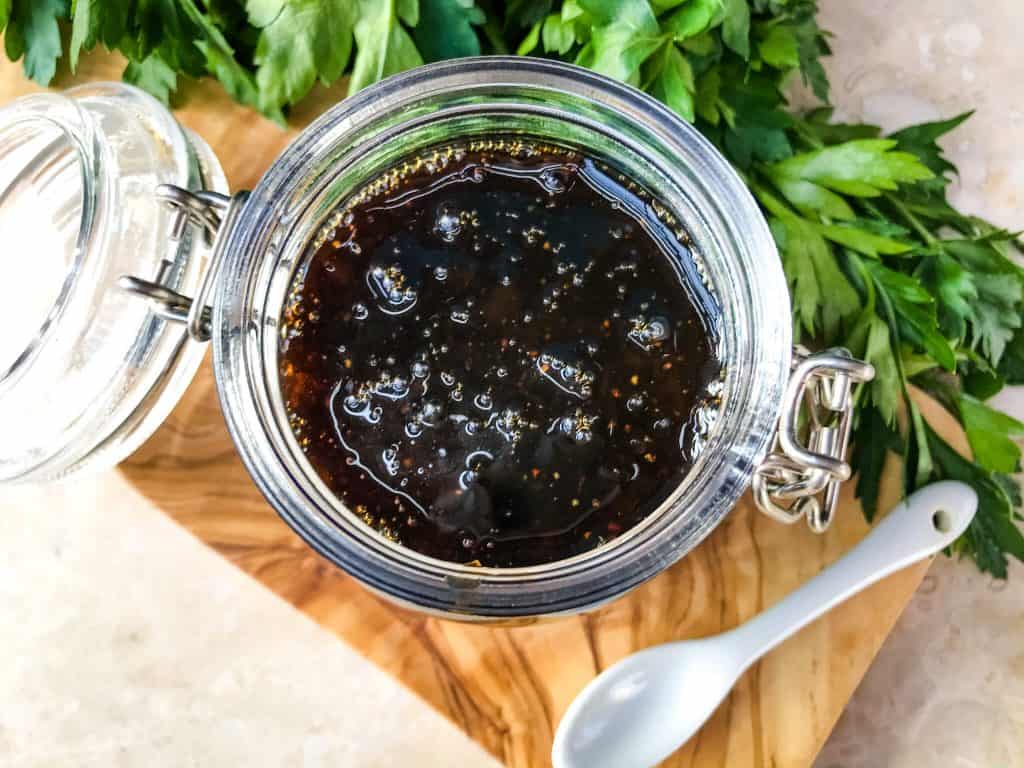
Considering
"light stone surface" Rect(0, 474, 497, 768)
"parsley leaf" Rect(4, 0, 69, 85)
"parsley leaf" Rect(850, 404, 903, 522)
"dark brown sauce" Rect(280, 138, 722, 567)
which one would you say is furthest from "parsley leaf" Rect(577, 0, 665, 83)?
"light stone surface" Rect(0, 474, 497, 768)

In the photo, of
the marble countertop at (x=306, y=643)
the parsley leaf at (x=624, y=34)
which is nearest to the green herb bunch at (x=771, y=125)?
the parsley leaf at (x=624, y=34)

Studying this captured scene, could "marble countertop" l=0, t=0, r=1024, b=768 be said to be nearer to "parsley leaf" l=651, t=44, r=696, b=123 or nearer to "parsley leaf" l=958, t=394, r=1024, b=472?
"parsley leaf" l=958, t=394, r=1024, b=472

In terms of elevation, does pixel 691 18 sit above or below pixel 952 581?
above

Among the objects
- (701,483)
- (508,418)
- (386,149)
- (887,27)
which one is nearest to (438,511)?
(508,418)

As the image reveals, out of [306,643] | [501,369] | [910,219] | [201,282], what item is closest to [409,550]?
[501,369]

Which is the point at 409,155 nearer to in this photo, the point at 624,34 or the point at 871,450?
the point at 624,34

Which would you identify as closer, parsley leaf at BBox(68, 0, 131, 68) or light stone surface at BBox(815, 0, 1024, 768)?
parsley leaf at BBox(68, 0, 131, 68)

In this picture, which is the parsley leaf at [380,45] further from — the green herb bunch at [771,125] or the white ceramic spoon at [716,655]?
the white ceramic spoon at [716,655]

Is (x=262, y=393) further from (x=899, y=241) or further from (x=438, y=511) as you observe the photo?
(x=899, y=241)
